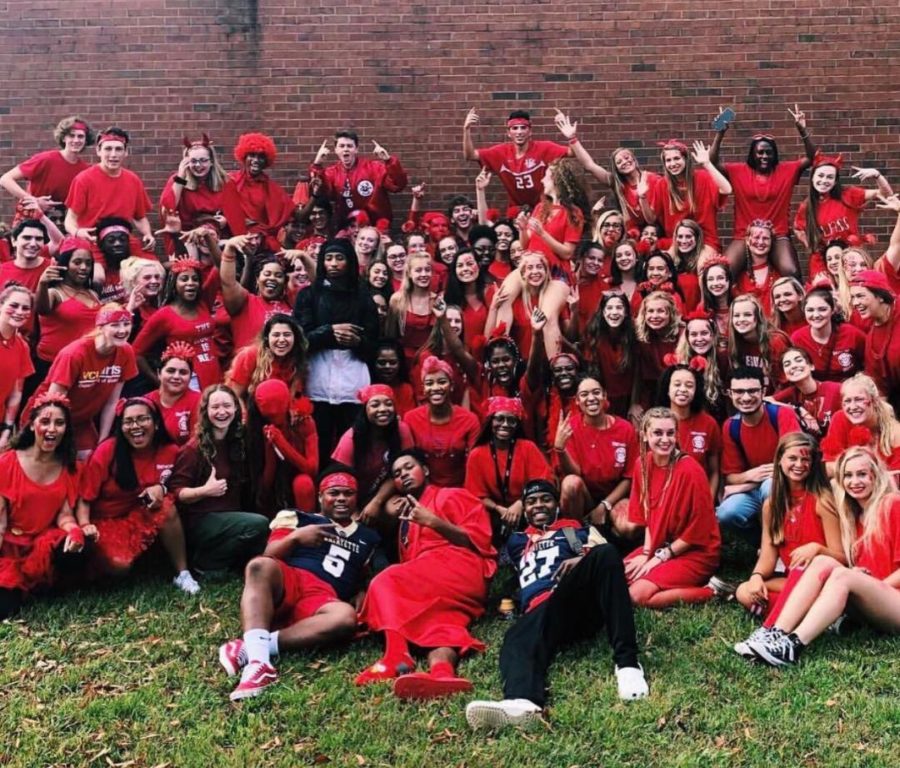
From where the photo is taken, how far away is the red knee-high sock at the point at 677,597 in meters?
5.90

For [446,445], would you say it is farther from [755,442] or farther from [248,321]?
[755,442]

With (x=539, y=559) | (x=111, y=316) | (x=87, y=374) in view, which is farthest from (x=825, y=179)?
(x=87, y=374)

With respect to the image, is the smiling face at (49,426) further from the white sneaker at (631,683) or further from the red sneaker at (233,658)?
the white sneaker at (631,683)

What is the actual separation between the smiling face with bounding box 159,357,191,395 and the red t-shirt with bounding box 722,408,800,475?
3.52 m

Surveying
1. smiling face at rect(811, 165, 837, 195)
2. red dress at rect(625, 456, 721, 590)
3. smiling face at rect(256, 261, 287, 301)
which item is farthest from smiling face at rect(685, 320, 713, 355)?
smiling face at rect(256, 261, 287, 301)

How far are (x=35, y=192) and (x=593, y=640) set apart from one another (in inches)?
270

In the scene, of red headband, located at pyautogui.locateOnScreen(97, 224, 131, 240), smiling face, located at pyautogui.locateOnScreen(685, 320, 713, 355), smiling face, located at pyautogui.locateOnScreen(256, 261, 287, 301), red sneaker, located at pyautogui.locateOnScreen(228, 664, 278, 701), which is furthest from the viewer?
red headband, located at pyautogui.locateOnScreen(97, 224, 131, 240)

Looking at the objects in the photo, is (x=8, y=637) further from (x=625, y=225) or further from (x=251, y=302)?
(x=625, y=225)

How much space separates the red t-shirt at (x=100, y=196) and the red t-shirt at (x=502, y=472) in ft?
14.0

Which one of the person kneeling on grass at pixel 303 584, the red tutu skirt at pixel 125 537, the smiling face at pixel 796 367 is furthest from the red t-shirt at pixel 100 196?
the smiling face at pixel 796 367

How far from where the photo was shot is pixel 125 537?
247 inches

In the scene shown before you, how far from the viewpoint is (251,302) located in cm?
763

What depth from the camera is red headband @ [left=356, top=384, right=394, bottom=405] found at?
21.8 ft

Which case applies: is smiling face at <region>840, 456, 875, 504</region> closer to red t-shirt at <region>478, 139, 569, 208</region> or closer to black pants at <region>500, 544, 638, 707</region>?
black pants at <region>500, 544, 638, 707</region>
